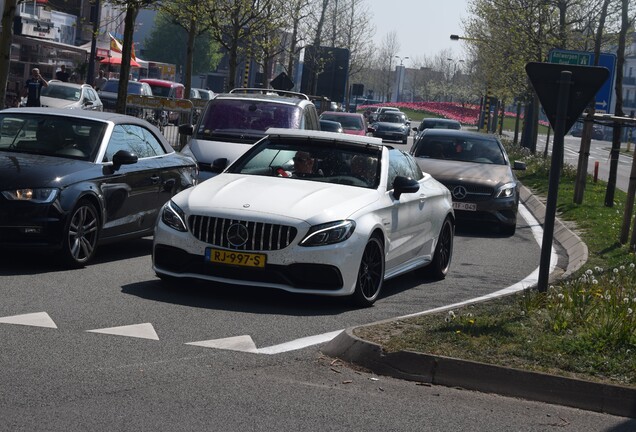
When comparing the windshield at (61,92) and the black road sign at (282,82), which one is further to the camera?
the black road sign at (282,82)

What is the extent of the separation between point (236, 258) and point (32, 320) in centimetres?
192

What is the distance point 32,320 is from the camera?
8391 millimetres

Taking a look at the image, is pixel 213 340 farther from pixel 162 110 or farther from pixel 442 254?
pixel 162 110

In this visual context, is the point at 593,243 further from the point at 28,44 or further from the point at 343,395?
the point at 28,44

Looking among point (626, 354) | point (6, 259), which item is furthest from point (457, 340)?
point (6, 259)

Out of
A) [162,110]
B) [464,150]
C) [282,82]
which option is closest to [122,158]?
[464,150]

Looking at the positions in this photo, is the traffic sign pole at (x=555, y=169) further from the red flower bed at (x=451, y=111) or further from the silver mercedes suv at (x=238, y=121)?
the red flower bed at (x=451, y=111)

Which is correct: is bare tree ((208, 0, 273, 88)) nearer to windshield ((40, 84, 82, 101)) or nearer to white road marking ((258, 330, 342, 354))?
windshield ((40, 84, 82, 101))

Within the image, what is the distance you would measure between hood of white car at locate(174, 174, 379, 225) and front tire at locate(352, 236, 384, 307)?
375 millimetres

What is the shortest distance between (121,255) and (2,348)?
527cm

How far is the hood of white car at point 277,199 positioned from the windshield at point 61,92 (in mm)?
27169

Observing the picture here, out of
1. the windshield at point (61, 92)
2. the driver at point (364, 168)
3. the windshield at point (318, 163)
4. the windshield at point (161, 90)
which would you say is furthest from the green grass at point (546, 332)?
the windshield at point (161, 90)

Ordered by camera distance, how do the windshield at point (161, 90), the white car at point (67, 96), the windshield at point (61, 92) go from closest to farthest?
the white car at point (67, 96)
the windshield at point (61, 92)
the windshield at point (161, 90)

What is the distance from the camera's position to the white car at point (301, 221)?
9.69m
